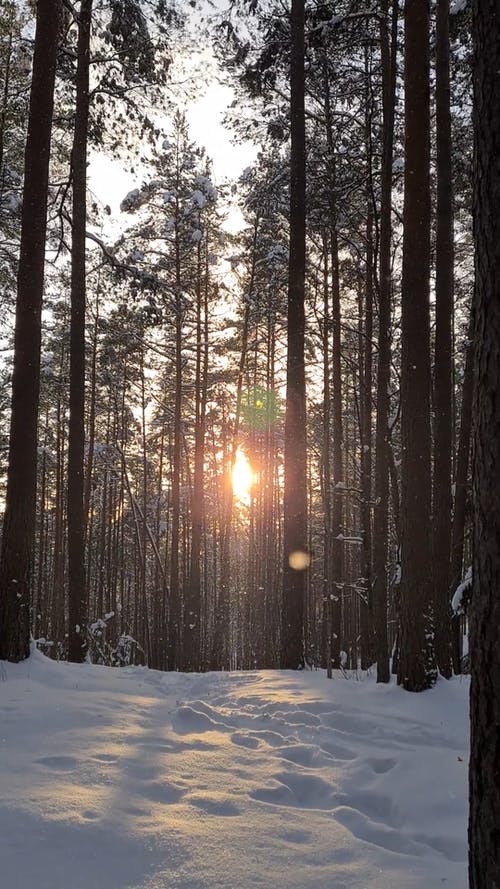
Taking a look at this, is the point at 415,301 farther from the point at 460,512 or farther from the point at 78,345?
the point at 78,345

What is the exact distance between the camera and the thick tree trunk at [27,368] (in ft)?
19.5

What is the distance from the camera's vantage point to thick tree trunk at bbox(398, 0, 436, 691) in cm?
600

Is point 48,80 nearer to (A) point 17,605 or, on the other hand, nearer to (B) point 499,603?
(A) point 17,605

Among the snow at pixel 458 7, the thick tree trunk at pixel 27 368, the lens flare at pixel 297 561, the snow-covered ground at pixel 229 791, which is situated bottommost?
the snow-covered ground at pixel 229 791

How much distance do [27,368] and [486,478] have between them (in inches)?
223

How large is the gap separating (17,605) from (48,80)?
18.7 ft

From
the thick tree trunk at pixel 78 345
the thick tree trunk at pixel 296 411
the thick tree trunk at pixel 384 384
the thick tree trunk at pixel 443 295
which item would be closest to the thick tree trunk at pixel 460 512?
the thick tree trunk at pixel 443 295

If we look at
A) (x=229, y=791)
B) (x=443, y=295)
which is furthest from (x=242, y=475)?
(x=229, y=791)

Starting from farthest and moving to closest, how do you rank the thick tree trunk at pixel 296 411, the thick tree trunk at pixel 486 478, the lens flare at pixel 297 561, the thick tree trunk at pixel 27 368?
the thick tree trunk at pixel 296 411 → the lens flare at pixel 297 561 → the thick tree trunk at pixel 27 368 → the thick tree trunk at pixel 486 478

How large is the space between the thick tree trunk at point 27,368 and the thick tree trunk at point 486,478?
522 cm

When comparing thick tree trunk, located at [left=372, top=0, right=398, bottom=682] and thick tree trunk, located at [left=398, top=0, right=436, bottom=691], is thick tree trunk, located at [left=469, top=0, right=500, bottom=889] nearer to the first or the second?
thick tree trunk, located at [left=398, top=0, right=436, bottom=691]

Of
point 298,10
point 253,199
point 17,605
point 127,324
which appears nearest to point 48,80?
point 298,10

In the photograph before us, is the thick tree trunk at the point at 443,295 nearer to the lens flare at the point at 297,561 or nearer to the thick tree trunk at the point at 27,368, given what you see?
the lens flare at the point at 297,561

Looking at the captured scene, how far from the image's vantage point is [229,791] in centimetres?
322
